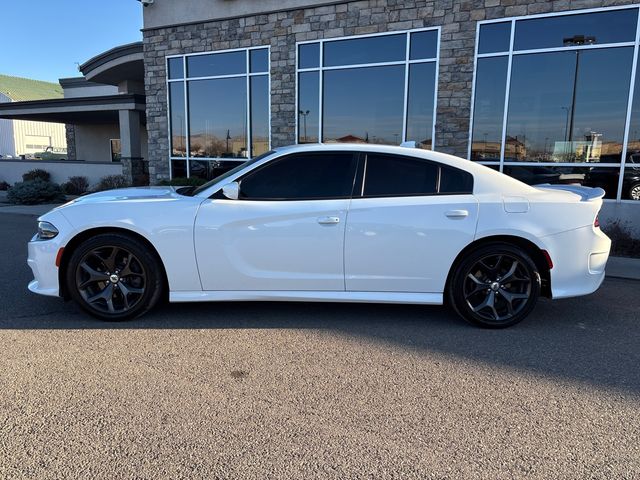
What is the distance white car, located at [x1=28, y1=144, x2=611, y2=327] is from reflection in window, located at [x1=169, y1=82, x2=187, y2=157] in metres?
10.2

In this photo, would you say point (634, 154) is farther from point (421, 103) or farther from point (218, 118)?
point (218, 118)

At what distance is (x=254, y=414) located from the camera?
289 centimetres

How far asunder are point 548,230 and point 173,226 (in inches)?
132

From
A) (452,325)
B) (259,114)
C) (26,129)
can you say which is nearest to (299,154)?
(452,325)

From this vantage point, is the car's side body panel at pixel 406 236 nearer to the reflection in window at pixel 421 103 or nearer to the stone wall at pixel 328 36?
the stone wall at pixel 328 36

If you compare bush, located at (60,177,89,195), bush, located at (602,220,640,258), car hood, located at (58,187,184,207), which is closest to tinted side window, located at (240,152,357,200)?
car hood, located at (58,187,184,207)

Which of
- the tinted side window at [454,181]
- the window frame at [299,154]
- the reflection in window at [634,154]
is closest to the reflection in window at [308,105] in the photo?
the reflection in window at [634,154]

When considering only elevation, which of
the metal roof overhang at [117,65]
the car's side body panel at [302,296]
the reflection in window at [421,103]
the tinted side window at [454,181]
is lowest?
the car's side body panel at [302,296]

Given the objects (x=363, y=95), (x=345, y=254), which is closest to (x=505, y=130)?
(x=363, y=95)

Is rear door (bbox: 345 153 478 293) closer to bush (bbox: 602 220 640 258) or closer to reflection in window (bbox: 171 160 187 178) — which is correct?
bush (bbox: 602 220 640 258)

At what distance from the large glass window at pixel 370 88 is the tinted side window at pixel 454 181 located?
269 inches

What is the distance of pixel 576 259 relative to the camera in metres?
4.33

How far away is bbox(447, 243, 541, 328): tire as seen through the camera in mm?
4320

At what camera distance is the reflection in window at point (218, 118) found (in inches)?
519
